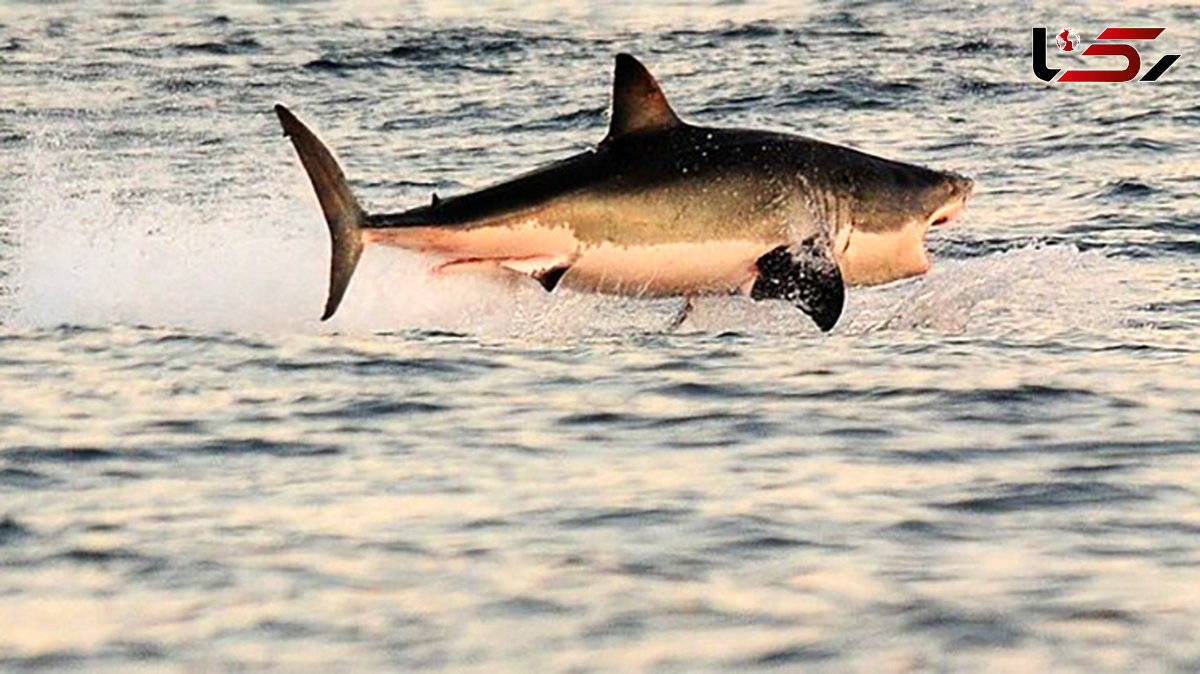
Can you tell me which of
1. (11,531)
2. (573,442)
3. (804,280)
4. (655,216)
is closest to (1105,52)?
(804,280)

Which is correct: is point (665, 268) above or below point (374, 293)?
above

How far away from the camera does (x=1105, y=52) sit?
32.3 m

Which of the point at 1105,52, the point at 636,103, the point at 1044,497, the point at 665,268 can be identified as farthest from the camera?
the point at 1105,52

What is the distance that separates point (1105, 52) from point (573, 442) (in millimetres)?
20770

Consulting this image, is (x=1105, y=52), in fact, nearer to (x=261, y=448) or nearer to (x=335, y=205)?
(x=335, y=205)

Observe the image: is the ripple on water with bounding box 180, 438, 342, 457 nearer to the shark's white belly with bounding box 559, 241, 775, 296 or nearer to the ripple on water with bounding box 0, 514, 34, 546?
the ripple on water with bounding box 0, 514, 34, 546

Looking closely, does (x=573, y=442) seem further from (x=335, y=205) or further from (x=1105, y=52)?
(x=1105, y=52)

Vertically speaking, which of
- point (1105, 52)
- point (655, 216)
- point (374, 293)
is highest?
point (655, 216)

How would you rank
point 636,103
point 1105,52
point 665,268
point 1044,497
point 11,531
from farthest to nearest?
point 1105,52 → point 665,268 → point 636,103 → point 1044,497 → point 11,531

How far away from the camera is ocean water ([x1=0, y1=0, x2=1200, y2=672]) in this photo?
31.1ft

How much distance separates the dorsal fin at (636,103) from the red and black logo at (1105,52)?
1629 centimetres

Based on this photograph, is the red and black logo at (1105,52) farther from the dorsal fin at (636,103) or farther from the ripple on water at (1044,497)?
the ripple on water at (1044,497)

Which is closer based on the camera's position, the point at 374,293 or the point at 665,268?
the point at 665,268

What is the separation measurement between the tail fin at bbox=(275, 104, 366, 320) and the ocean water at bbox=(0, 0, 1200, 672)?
63cm
